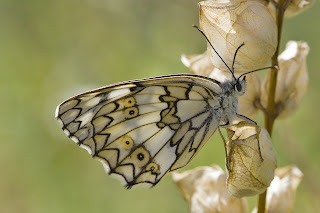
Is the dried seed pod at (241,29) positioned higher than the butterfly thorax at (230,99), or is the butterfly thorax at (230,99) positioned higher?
the dried seed pod at (241,29)

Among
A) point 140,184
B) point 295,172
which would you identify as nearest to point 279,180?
point 295,172

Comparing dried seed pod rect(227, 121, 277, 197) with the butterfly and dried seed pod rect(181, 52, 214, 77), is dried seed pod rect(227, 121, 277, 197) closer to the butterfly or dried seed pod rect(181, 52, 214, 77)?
the butterfly

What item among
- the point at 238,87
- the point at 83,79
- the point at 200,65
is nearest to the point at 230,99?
the point at 238,87

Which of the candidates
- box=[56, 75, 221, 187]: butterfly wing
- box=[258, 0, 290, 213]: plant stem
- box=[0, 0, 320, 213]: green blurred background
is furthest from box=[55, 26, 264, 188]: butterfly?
box=[0, 0, 320, 213]: green blurred background

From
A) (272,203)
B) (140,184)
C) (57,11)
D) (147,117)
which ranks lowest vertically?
(272,203)

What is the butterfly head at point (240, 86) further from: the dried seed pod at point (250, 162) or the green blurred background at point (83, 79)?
the green blurred background at point (83, 79)

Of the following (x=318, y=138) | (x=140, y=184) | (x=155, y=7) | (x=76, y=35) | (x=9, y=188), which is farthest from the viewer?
(x=76, y=35)

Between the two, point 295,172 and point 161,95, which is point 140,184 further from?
point 295,172

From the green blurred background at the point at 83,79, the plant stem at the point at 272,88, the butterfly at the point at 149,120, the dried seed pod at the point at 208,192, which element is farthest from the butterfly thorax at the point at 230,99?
the green blurred background at the point at 83,79
